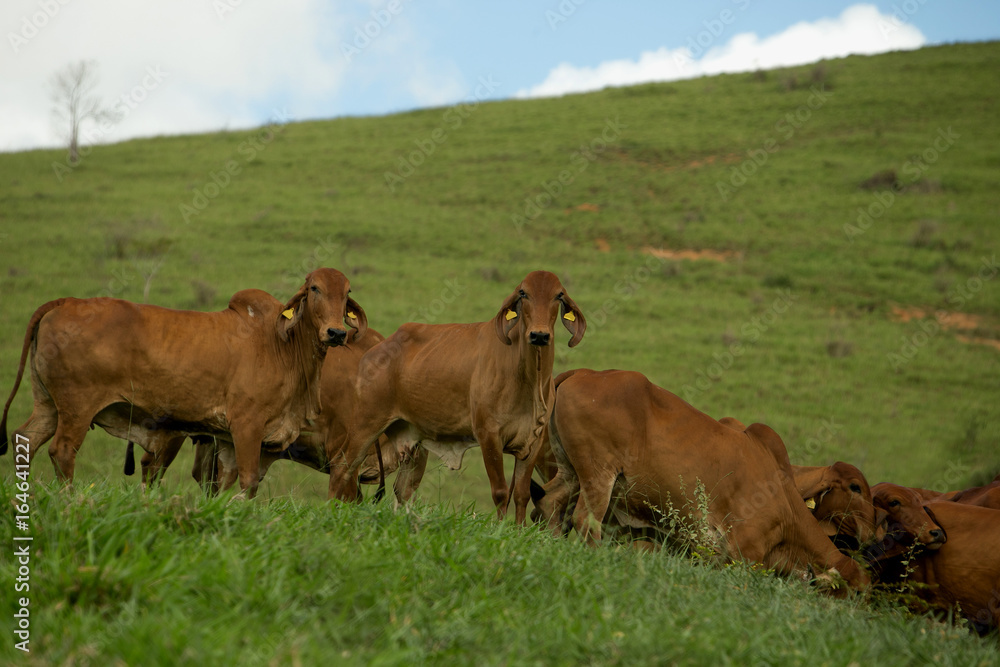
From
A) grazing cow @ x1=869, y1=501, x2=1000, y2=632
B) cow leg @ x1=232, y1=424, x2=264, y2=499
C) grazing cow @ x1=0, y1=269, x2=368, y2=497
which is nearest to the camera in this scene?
grazing cow @ x1=869, y1=501, x2=1000, y2=632

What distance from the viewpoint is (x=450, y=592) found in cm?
438

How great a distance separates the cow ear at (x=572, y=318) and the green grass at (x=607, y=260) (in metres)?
2.46

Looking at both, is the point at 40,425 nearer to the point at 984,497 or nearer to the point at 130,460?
the point at 130,460

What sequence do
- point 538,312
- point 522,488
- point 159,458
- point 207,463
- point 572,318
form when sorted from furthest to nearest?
1. point 207,463
2. point 159,458
3. point 522,488
4. point 572,318
5. point 538,312

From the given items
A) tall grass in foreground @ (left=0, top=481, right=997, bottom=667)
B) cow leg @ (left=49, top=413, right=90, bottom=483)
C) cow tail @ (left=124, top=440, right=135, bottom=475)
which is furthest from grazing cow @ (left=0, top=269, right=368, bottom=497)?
tall grass in foreground @ (left=0, top=481, right=997, bottom=667)

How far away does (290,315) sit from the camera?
8641 mm

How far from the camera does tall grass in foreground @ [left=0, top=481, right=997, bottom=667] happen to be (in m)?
3.50

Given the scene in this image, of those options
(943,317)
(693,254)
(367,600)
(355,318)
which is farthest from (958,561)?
(693,254)

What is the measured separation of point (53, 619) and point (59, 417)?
4.57m

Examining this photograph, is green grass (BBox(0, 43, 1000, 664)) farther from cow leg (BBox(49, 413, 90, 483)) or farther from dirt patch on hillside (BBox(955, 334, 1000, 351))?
cow leg (BBox(49, 413, 90, 483))

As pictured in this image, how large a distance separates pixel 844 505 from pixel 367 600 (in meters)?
5.26

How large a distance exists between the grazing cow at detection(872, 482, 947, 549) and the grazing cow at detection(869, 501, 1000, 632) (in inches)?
2.4

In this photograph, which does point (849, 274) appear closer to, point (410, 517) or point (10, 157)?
point (410, 517)

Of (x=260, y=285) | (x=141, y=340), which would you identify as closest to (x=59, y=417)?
(x=141, y=340)
